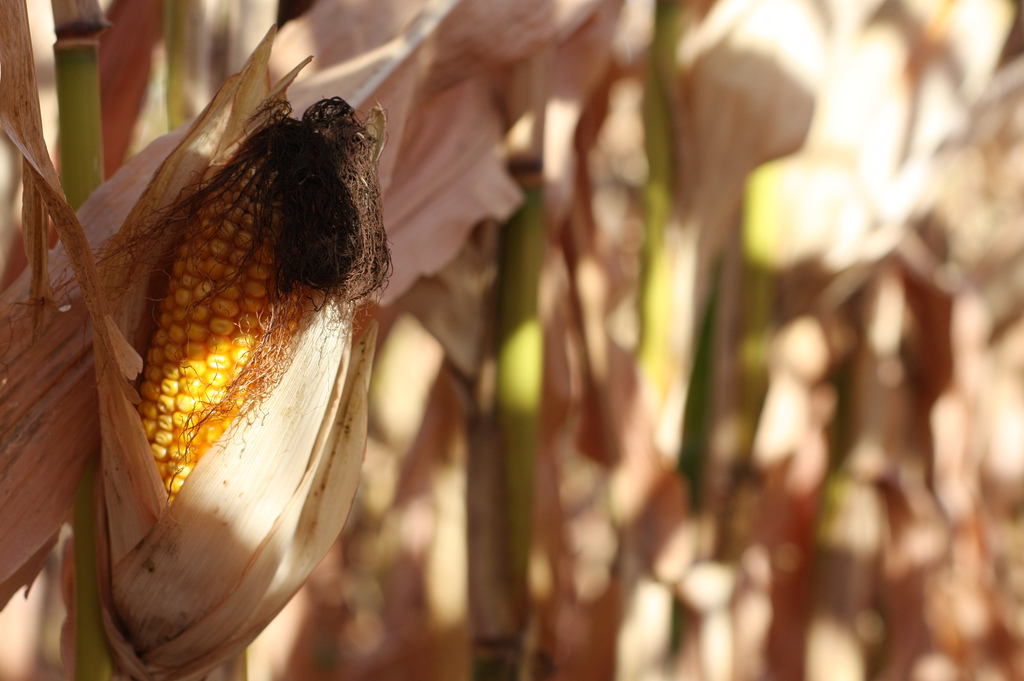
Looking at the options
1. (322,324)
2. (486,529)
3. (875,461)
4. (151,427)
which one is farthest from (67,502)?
(875,461)

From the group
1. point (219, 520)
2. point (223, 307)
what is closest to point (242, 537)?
point (219, 520)

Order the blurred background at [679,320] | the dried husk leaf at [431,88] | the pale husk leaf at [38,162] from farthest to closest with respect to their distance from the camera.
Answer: the blurred background at [679,320], the dried husk leaf at [431,88], the pale husk leaf at [38,162]

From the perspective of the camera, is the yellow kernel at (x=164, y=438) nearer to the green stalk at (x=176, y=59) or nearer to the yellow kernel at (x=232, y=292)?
the yellow kernel at (x=232, y=292)

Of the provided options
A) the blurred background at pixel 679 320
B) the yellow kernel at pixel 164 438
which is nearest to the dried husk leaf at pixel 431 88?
the blurred background at pixel 679 320

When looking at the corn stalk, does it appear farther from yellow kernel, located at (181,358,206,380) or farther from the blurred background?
yellow kernel, located at (181,358,206,380)

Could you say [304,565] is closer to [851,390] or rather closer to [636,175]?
[851,390]

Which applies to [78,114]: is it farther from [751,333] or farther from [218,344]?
[751,333]

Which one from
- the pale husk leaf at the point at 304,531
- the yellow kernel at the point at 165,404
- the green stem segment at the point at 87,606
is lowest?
the pale husk leaf at the point at 304,531
